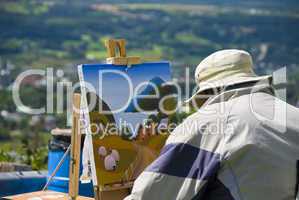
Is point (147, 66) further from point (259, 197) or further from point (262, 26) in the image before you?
point (262, 26)

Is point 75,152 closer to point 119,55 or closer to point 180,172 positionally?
point 119,55

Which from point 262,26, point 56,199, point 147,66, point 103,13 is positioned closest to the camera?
point 56,199

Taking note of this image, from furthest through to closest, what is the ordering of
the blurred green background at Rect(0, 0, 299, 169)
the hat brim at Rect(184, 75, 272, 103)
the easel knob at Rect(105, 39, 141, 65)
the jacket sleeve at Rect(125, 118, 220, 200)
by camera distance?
the blurred green background at Rect(0, 0, 299, 169)
the easel knob at Rect(105, 39, 141, 65)
the hat brim at Rect(184, 75, 272, 103)
the jacket sleeve at Rect(125, 118, 220, 200)

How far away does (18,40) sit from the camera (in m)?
33.8

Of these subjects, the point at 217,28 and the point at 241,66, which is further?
the point at 217,28

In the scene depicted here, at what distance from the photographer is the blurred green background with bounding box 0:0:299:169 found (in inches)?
1244

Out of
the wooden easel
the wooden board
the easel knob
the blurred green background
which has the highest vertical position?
the blurred green background

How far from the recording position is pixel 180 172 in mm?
2482

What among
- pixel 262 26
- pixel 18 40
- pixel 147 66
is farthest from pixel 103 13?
pixel 147 66

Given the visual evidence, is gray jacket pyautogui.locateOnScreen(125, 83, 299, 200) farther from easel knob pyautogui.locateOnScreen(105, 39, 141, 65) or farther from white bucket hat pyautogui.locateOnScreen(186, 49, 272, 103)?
easel knob pyautogui.locateOnScreen(105, 39, 141, 65)

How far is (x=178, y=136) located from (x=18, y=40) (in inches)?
1263

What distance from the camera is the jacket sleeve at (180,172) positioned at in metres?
2.46

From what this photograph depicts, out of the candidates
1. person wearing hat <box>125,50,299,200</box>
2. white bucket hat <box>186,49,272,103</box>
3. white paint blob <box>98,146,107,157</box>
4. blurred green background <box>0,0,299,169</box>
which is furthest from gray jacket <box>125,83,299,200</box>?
blurred green background <box>0,0,299,169</box>

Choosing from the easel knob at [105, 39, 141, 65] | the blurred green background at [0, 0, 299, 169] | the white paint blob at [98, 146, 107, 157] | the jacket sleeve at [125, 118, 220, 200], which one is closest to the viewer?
the jacket sleeve at [125, 118, 220, 200]
